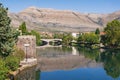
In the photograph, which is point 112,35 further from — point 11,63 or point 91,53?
point 11,63

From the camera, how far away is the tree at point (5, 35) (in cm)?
3244

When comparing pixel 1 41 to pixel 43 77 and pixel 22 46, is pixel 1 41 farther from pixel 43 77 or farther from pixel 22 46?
pixel 22 46

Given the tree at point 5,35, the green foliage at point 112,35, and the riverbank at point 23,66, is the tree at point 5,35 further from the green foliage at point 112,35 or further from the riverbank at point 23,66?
the green foliage at point 112,35

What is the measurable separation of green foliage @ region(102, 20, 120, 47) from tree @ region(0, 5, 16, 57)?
198ft

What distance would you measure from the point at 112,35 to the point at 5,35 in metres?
64.2

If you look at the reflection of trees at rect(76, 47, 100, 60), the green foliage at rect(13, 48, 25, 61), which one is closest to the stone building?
the green foliage at rect(13, 48, 25, 61)

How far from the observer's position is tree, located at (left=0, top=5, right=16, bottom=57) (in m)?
32.4

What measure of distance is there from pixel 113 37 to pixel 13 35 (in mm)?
61856

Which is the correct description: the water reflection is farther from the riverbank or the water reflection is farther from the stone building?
the stone building

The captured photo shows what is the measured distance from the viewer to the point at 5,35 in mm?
32719

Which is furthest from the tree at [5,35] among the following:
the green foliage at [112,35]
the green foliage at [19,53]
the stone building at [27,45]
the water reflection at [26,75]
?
the green foliage at [112,35]

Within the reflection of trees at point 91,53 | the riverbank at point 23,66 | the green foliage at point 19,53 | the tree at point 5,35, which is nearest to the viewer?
the riverbank at point 23,66

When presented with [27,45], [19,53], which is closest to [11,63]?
[19,53]

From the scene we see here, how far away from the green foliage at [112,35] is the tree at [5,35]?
60.5 meters
